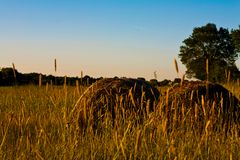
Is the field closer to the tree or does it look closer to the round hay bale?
A: the round hay bale

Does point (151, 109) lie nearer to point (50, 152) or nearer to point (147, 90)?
point (147, 90)

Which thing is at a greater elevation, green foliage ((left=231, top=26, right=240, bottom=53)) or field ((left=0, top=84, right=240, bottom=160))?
green foliage ((left=231, top=26, right=240, bottom=53))

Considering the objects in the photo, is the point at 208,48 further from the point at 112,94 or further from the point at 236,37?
the point at 112,94

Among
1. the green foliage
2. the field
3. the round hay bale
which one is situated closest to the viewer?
the field

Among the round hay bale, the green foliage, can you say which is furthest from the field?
the green foliage

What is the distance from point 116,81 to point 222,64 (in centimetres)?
4409

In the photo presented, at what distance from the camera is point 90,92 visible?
7.48m

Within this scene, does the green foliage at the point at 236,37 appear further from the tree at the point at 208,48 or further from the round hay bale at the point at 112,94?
the round hay bale at the point at 112,94

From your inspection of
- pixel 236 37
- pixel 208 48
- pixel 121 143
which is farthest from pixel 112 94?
pixel 208 48

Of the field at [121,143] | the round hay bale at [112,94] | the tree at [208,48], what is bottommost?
the field at [121,143]

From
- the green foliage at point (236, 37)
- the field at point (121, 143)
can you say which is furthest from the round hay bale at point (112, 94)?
the green foliage at point (236, 37)

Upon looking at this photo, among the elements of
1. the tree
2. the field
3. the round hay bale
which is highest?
the tree

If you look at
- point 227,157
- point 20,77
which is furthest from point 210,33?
point 227,157

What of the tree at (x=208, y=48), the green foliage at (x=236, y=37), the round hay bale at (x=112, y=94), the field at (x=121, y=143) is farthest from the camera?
the tree at (x=208, y=48)
